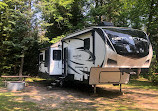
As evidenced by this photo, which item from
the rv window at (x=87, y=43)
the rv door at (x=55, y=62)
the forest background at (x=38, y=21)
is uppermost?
the forest background at (x=38, y=21)

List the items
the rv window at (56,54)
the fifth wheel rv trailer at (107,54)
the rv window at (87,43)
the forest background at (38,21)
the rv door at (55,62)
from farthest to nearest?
1. the forest background at (38,21)
2. the rv window at (56,54)
3. the rv door at (55,62)
4. the rv window at (87,43)
5. the fifth wheel rv trailer at (107,54)

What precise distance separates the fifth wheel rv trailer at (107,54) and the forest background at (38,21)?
5.13 meters

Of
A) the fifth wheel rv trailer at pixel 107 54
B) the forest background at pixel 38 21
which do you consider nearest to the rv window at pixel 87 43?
the fifth wheel rv trailer at pixel 107 54

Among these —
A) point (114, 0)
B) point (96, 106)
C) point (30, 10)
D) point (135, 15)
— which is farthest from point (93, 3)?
point (96, 106)

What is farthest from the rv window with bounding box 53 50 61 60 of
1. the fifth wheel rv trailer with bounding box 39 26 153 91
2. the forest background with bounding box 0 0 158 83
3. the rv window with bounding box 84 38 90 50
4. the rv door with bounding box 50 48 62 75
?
the forest background with bounding box 0 0 158 83

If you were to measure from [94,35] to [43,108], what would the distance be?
3.51m

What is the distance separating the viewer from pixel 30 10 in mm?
12828

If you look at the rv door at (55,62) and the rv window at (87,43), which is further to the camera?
the rv door at (55,62)

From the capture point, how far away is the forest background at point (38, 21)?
502 inches

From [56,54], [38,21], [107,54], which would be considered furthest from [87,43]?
[38,21]

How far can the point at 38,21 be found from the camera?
42.5ft

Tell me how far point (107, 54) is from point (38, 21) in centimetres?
847

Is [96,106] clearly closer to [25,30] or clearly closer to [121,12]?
[25,30]

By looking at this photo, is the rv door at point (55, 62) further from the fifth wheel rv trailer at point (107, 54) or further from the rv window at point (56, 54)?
the fifth wheel rv trailer at point (107, 54)
